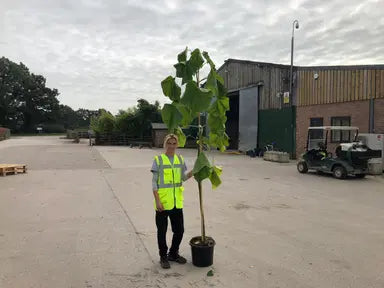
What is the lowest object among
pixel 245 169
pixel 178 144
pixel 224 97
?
pixel 245 169

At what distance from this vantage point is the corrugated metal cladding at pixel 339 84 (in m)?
16.3

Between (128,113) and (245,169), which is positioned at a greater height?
(128,113)

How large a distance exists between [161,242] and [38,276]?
59.0 inches

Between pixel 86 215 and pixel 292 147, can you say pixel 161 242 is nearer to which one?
pixel 86 215

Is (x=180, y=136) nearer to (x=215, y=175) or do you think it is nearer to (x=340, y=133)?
(x=215, y=175)

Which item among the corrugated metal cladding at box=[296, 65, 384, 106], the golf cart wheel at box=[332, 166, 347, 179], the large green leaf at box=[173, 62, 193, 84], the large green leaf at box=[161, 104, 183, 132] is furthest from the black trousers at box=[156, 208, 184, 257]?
the corrugated metal cladding at box=[296, 65, 384, 106]

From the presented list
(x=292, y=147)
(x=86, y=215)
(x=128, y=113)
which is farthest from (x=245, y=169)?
(x=128, y=113)

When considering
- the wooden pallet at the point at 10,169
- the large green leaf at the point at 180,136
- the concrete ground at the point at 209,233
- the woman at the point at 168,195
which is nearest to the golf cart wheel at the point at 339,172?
the concrete ground at the point at 209,233

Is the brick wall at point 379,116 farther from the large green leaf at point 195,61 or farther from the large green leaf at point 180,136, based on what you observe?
the large green leaf at point 195,61

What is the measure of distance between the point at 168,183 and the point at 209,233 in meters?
1.98

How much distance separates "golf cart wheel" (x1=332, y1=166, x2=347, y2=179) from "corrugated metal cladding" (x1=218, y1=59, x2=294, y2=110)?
29.6 ft

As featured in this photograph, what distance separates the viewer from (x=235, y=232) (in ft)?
21.0

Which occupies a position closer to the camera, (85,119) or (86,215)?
(86,215)

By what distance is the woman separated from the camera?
4668mm
